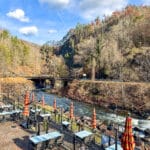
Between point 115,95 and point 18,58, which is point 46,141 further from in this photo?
point 18,58

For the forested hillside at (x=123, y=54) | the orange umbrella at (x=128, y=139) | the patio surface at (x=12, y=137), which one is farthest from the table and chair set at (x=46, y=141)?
the forested hillside at (x=123, y=54)

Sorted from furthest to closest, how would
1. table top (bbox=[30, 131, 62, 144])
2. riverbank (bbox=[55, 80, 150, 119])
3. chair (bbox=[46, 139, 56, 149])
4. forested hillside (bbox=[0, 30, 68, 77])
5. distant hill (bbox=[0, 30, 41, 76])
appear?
1. distant hill (bbox=[0, 30, 41, 76])
2. forested hillside (bbox=[0, 30, 68, 77])
3. riverbank (bbox=[55, 80, 150, 119])
4. chair (bbox=[46, 139, 56, 149])
5. table top (bbox=[30, 131, 62, 144])

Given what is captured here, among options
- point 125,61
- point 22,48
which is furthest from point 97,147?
point 22,48

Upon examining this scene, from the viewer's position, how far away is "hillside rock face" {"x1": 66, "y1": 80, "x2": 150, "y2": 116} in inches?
1512

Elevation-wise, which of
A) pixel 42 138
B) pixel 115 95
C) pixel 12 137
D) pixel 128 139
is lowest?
pixel 12 137

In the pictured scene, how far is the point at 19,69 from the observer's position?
97.9 meters

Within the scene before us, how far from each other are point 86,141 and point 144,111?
2489 centimetres

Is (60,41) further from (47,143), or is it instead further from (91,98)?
(47,143)

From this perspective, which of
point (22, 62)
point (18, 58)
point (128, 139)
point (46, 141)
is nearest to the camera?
point (128, 139)

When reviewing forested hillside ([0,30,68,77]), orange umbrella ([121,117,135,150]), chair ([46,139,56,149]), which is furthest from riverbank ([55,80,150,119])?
forested hillside ([0,30,68,77])

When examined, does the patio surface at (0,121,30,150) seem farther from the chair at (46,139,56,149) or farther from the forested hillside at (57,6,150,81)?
the forested hillside at (57,6,150,81)

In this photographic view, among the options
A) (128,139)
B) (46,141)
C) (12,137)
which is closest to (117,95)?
(12,137)

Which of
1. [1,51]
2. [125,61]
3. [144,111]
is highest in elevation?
[1,51]

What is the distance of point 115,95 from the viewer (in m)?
44.4
